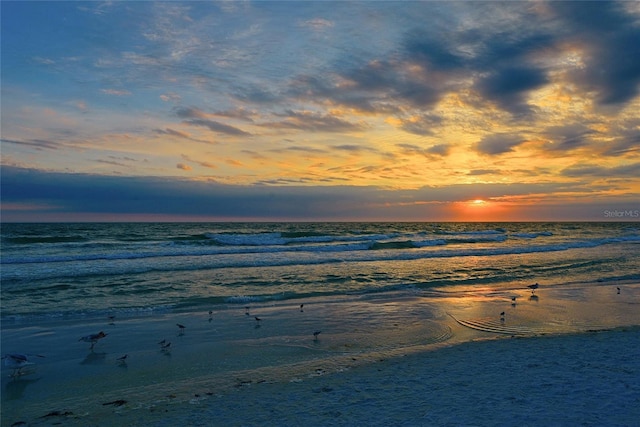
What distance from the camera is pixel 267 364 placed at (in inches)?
310

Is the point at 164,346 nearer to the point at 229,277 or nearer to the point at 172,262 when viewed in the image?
the point at 229,277

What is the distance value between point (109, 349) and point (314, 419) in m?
5.83

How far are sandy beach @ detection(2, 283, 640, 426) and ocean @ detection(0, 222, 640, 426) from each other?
1.6 inches

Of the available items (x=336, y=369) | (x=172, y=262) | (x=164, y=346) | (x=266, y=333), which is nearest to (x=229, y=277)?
(x=172, y=262)

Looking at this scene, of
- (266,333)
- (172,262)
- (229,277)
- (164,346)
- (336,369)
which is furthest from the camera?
(172,262)

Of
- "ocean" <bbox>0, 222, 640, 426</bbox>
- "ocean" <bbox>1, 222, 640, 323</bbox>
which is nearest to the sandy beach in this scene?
"ocean" <bbox>0, 222, 640, 426</bbox>

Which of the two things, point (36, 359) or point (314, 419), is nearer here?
point (314, 419)

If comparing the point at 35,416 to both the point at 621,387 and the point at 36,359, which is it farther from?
the point at 621,387

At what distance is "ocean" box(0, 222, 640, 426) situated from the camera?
19.6ft

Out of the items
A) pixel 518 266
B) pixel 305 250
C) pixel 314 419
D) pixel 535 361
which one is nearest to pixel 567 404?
pixel 535 361

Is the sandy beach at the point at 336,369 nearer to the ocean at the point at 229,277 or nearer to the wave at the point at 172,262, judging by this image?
the ocean at the point at 229,277

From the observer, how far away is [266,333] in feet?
33.2

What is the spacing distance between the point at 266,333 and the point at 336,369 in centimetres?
A: 315

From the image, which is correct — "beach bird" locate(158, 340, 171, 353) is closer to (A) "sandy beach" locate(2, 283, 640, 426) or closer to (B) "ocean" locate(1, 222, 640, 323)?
(A) "sandy beach" locate(2, 283, 640, 426)
